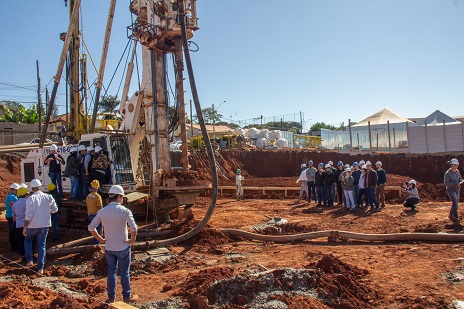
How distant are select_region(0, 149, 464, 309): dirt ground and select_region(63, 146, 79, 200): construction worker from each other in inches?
47.1

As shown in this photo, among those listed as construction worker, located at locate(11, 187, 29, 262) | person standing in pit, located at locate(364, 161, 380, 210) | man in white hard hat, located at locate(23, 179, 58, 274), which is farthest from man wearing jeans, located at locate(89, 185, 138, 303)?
person standing in pit, located at locate(364, 161, 380, 210)

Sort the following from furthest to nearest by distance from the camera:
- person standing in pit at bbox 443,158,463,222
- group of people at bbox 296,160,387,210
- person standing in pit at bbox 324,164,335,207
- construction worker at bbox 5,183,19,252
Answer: person standing in pit at bbox 324,164,335,207 → group of people at bbox 296,160,387,210 → person standing in pit at bbox 443,158,463,222 → construction worker at bbox 5,183,19,252

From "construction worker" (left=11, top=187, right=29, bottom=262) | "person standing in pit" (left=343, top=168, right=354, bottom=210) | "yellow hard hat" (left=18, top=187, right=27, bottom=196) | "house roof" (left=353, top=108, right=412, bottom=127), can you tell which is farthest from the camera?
"house roof" (left=353, top=108, right=412, bottom=127)

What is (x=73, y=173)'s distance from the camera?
12.5 metres

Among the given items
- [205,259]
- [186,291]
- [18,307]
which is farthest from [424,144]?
[18,307]

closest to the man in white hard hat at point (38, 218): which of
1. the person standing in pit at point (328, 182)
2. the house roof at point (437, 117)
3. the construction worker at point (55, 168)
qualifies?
the construction worker at point (55, 168)

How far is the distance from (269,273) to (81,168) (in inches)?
307

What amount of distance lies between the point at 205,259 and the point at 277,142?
31983 millimetres

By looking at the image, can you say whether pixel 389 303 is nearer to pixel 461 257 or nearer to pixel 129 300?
pixel 461 257

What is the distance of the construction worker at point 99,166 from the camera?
471 inches

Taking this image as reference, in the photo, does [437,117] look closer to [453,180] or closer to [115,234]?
[453,180]

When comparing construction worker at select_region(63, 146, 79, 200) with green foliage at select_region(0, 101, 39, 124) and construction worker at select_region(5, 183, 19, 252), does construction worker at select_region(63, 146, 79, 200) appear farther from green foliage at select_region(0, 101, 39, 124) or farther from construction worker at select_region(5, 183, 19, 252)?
green foliage at select_region(0, 101, 39, 124)

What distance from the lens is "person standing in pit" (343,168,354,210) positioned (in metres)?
15.6

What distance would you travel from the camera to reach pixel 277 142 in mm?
40844
